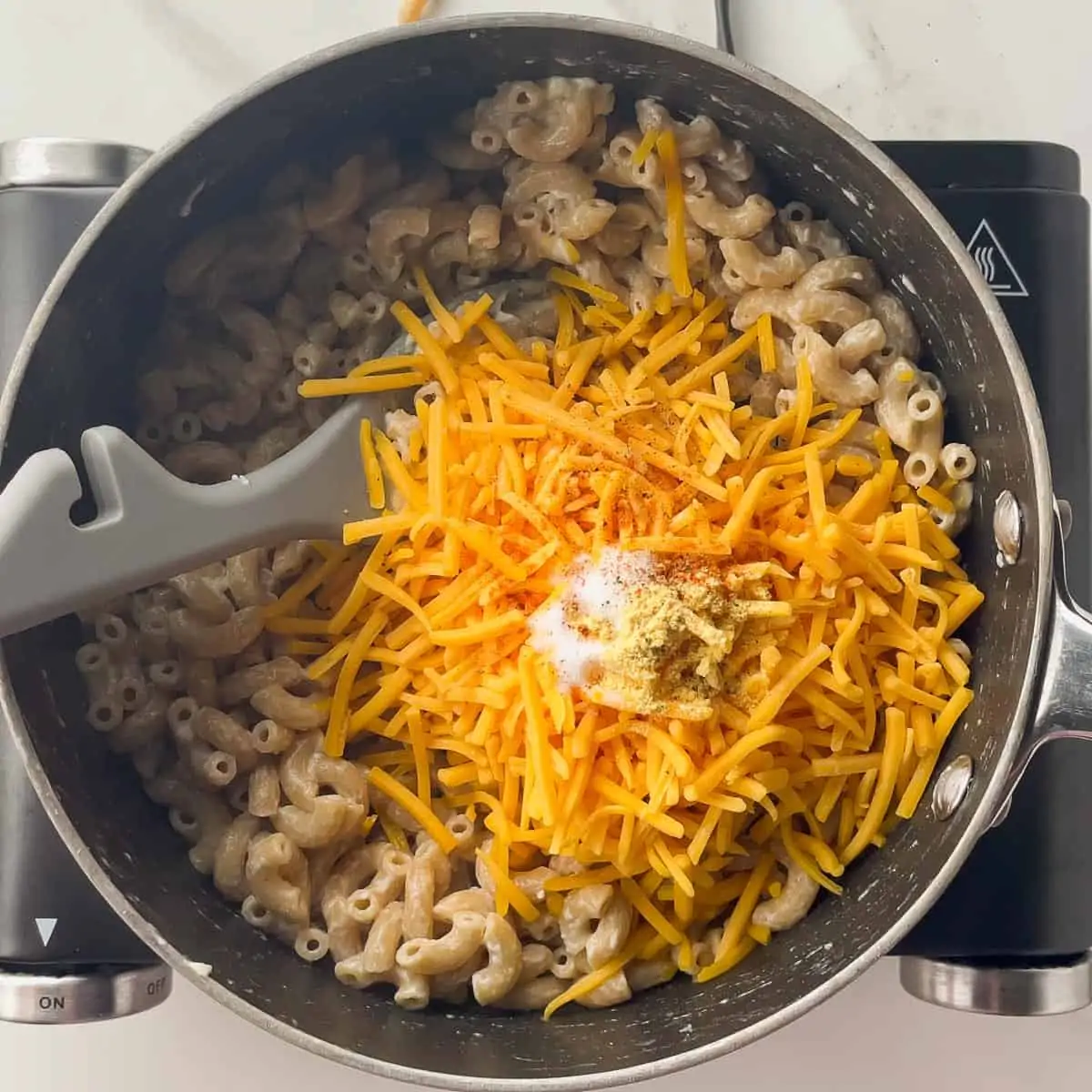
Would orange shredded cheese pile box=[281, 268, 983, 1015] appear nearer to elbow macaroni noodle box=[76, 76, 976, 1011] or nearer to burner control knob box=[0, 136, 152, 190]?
elbow macaroni noodle box=[76, 76, 976, 1011]

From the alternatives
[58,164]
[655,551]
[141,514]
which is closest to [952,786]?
[655,551]

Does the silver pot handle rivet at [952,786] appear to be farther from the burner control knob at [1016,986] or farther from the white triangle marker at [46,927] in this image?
the white triangle marker at [46,927]

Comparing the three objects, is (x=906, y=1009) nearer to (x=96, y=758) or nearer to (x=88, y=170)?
(x=96, y=758)

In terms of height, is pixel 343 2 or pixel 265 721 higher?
pixel 343 2

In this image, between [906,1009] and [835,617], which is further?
[906,1009]

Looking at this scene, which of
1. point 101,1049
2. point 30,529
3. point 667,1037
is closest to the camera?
point 30,529

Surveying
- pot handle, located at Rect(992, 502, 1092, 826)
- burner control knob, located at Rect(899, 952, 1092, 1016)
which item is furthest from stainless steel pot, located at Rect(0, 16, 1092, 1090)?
burner control knob, located at Rect(899, 952, 1092, 1016)

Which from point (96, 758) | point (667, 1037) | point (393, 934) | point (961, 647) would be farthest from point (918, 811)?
point (96, 758)
